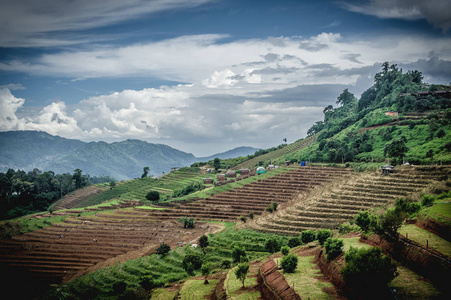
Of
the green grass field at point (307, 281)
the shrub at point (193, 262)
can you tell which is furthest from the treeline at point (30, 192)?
the green grass field at point (307, 281)

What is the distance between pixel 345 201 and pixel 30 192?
8625cm

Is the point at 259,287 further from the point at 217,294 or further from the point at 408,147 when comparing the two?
the point at 408,147

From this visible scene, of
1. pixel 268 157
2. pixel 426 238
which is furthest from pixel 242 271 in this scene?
pixel 268 157

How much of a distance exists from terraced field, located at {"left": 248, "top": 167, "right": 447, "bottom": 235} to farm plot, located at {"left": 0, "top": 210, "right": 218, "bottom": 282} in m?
10.5

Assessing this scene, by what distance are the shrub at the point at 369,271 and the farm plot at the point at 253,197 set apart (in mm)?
36190

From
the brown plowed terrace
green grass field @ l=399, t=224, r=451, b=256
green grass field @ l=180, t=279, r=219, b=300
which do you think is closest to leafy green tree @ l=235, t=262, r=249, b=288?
green grass field @ l=180, t=279, r=219, b=300

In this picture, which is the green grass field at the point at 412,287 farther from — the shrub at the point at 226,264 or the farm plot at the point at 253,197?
the farm plot at the point at 253,197

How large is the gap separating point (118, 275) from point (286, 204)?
27.0 meters

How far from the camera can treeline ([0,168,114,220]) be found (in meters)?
85.2

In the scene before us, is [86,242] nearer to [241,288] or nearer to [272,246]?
[272,246]

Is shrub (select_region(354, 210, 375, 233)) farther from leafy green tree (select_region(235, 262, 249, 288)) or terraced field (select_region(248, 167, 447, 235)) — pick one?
terraced field (select_region(248, 167, 447, 235))

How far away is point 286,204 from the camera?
52.7 metres

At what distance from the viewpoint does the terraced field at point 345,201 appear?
40938 mm

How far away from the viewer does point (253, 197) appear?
190 ft
